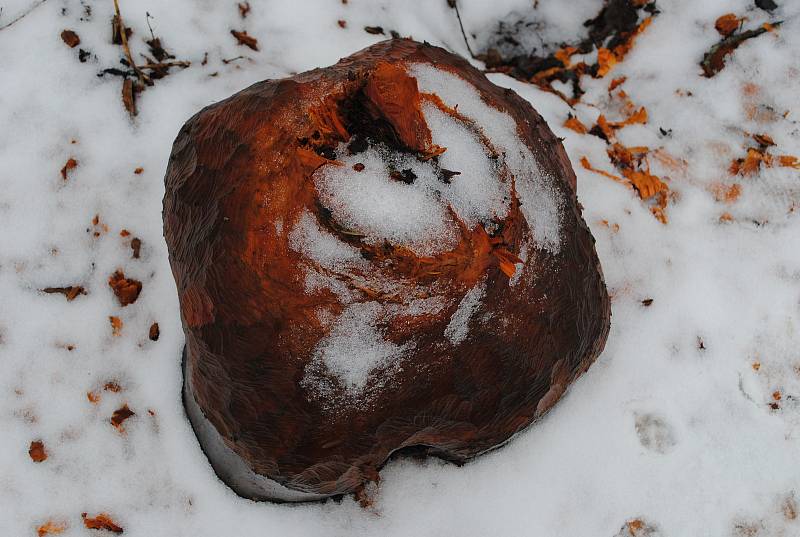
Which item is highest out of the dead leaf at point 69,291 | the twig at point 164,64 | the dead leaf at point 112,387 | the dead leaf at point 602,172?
the dead leaf at point 602,172

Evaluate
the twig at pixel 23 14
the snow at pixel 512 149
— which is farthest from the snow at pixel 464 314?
the twig at pixel 23 14

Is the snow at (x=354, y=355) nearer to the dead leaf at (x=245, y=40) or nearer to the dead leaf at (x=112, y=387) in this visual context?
the dead leaf at (x=112, y=387)

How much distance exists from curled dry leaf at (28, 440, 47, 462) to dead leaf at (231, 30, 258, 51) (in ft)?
5.25

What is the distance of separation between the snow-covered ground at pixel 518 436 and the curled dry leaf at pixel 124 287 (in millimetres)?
21

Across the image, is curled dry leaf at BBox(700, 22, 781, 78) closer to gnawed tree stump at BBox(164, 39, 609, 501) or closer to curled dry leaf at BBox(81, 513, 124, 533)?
gnawed tree stump at BBox(164, 39, 609, 501)

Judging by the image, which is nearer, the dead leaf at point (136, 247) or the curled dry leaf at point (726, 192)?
the dead leaf at point (136, 247)

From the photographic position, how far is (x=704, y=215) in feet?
8.66

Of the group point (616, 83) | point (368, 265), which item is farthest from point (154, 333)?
point (616, 83)

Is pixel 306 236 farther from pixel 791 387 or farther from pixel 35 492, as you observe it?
pixel 791 387

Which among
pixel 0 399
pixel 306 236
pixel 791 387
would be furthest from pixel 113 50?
pixel 791 387

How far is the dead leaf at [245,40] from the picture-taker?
275 cm

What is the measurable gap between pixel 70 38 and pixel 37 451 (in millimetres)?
1485

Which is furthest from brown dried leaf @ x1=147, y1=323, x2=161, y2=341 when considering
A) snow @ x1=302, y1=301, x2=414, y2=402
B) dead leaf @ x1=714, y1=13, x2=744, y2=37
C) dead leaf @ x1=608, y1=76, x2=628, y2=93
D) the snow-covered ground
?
dead leaf @ x1=714, y1=13, x2=744, y2=37

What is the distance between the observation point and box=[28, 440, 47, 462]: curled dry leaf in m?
2.30
